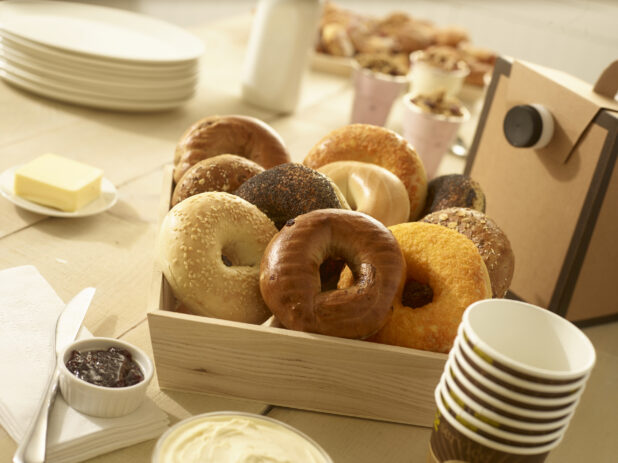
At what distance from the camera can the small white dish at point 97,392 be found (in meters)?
0.64

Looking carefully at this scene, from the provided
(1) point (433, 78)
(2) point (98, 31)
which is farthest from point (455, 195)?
(2) point (98, 31)

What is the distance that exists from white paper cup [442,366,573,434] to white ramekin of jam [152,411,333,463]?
0.14 meters

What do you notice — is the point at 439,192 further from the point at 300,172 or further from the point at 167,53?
the point at 167,53

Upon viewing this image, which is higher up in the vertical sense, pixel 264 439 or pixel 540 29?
pixel 540 29

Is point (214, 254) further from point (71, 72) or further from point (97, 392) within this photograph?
point (71, 72)

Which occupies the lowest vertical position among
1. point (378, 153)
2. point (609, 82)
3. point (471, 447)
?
point (471, 447)

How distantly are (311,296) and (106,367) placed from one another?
0.75 ft

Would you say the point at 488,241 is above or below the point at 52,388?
above

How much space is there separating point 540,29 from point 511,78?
2542 mm

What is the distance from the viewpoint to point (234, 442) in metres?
0.62

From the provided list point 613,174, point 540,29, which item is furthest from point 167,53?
point 540,29

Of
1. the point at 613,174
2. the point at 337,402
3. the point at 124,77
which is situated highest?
the point at 613,174

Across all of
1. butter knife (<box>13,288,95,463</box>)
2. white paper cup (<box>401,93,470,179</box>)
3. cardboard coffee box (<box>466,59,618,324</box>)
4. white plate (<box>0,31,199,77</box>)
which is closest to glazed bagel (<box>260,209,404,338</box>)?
butter knife (<box>13,288,95,463</box>)

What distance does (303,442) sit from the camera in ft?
2.09
